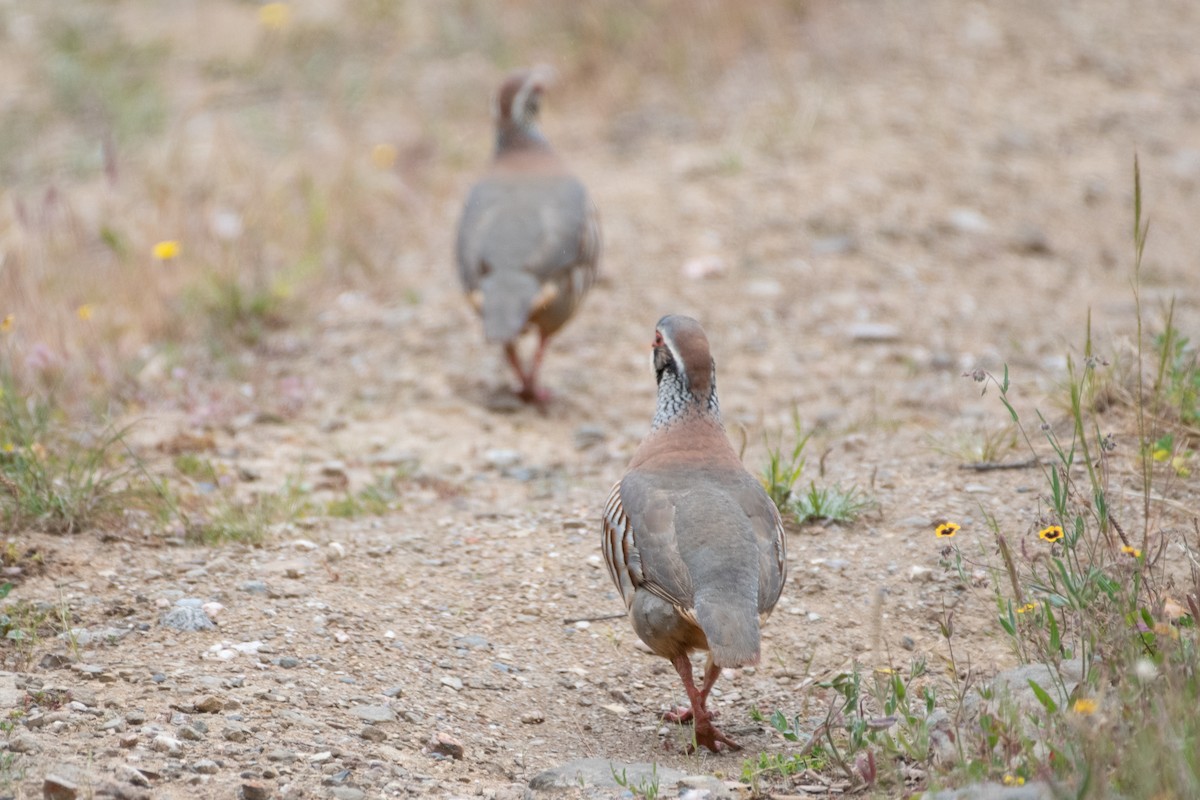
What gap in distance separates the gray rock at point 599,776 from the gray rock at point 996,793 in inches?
29.4

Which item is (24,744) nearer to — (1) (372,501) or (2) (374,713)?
(2) (374,713)

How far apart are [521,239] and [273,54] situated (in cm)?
619

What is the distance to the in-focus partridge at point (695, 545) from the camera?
3410 millimetres

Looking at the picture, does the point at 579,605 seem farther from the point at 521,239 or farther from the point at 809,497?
the point at 521,239

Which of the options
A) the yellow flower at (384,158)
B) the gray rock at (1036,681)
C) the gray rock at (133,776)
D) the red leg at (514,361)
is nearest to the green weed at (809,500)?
the gray rock at (1036,681)

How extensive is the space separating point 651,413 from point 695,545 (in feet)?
9.57

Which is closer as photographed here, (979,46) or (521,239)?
(521,239)

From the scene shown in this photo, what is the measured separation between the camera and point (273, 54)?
37.9ft

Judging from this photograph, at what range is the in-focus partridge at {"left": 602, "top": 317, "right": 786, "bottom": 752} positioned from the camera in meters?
3.41

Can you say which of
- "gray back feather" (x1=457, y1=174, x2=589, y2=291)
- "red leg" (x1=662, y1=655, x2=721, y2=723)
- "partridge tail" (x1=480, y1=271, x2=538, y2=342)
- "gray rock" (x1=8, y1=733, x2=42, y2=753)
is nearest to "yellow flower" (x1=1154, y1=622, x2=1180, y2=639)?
"red leg" (x1=662, y1=655, x2=721, y2=723)

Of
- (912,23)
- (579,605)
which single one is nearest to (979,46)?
(912,23)

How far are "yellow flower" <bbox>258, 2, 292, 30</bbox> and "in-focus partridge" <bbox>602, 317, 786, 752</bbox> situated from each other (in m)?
7.39

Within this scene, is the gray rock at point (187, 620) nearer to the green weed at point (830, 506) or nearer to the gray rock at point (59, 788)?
the gray rock at point (59, 788)

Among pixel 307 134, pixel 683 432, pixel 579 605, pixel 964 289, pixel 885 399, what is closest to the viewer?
pixel 683 432
